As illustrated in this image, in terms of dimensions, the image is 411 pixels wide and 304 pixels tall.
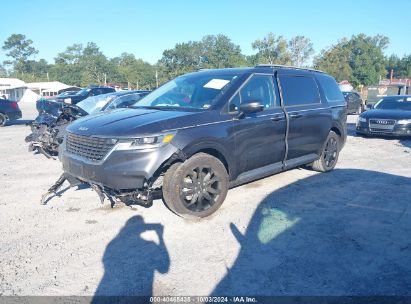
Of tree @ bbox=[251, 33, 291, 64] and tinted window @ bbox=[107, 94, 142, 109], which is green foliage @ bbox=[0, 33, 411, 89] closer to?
tree @ bbox=[251, 33, 291, 64]

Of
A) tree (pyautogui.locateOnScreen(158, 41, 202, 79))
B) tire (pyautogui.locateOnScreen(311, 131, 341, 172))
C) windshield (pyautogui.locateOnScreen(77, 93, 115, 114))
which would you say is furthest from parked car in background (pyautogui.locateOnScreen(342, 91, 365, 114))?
tree (pyautogui.locateOnScreen(158, 41, 202, 79))

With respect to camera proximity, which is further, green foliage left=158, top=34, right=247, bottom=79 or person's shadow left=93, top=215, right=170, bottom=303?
green foliage left=158, top=34, right=247, bottom=79

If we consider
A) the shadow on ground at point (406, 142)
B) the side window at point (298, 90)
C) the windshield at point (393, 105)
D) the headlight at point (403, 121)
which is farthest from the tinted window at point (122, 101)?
the windshield at point (393, 105)

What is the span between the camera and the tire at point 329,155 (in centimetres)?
646

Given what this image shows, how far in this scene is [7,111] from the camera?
1577cm

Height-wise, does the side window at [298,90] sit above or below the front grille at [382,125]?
above

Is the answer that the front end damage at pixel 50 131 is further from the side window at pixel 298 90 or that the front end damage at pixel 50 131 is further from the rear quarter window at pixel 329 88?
the rear quarter window at pixel 329 88

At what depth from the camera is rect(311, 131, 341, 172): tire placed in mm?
6457

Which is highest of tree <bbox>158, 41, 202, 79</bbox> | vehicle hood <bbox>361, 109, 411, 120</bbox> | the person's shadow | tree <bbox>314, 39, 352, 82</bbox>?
tree <bbox>158, 41, 202, 79</bbox>

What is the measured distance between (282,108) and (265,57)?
70.2m

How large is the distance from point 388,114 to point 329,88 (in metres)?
5.55

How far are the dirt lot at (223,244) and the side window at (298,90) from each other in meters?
1.44

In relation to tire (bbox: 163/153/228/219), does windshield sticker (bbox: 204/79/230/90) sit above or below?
above

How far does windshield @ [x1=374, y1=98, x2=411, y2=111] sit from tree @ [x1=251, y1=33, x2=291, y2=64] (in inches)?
2299
